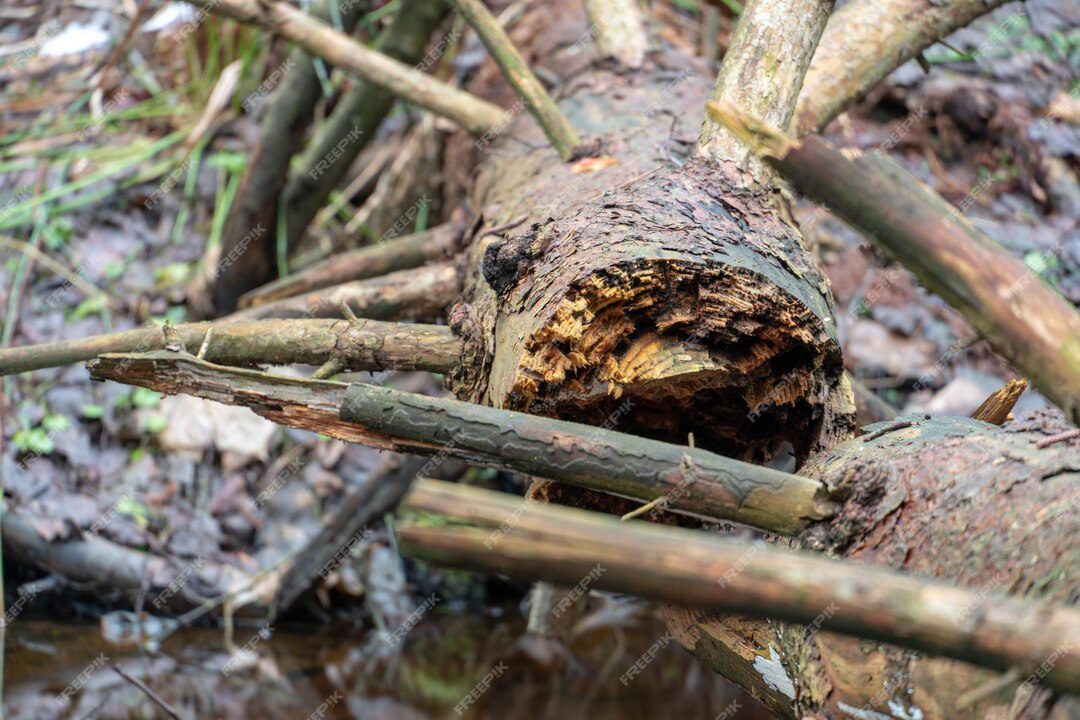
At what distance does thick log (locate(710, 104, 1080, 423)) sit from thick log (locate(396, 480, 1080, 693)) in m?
0.31

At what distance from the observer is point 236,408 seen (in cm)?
392

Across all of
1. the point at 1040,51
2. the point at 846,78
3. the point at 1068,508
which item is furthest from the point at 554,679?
the point at 1040,51

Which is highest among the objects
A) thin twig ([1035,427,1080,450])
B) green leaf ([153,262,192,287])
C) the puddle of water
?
thin twig ([1035,427,1080,450])

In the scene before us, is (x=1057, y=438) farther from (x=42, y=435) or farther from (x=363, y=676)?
(x=42, y=435)

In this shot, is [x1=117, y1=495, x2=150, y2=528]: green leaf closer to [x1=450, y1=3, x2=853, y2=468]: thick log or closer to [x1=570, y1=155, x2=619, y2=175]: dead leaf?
[x1=450, y1=3, x2=853, y2=468]: thick log

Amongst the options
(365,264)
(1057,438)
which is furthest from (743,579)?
(365,264)

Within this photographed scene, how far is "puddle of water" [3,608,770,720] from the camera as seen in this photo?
293 centimetres

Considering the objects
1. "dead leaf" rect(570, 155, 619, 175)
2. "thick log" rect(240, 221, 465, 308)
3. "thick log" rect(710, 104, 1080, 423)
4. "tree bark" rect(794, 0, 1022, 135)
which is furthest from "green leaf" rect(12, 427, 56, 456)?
"thick log" rect(710, 104, 1080, 423)

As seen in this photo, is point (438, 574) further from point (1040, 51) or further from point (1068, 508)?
point (1040, 51)

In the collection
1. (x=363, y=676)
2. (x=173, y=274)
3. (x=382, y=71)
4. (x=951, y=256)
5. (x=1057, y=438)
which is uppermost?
(x=951, y=256)

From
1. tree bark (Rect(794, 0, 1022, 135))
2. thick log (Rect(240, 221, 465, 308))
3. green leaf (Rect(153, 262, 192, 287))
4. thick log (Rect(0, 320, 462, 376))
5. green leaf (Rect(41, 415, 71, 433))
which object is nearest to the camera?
thick log (Rect(0, 320, 462, 376))

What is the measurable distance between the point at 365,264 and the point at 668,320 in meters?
1.72

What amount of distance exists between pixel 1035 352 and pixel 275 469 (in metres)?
3.24

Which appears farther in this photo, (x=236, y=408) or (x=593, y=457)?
(x=236, y=408)
